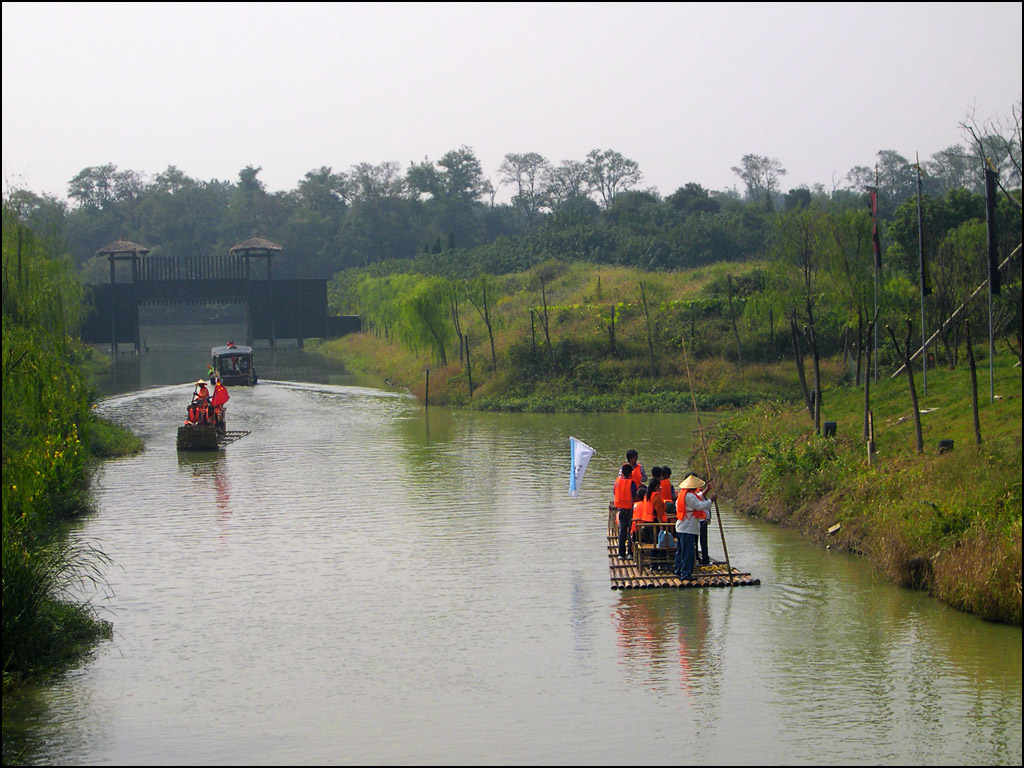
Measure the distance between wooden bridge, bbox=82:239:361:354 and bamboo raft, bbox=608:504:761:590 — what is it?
58.2 meters

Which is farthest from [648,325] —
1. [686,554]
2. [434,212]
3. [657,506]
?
[434,212]

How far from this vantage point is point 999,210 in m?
36.8

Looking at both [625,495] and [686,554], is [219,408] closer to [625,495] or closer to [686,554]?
[625,495]

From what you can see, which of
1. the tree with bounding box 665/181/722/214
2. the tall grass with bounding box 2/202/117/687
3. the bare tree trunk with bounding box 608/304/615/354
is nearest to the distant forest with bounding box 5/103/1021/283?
the tree with bounding box 665/181/722/214

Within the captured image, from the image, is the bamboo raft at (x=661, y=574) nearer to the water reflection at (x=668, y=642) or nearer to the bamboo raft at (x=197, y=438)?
the water reflection at (x=668, y=642)

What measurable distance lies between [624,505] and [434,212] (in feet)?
320

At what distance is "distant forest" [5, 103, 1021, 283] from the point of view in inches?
3130

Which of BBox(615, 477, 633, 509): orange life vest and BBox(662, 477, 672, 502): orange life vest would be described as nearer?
BBox(662, 477, 672, 502): orange life vest

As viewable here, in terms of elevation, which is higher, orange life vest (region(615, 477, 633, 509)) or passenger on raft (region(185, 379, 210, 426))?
passenger on raft (region(185, 379, 210, 426))

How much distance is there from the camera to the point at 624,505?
57.5ft

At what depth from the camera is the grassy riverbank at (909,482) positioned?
1491cm

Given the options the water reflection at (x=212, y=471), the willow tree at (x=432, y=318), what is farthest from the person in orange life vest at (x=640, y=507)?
the willow tree at (x=432, y=318)

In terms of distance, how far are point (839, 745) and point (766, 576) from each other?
6.23 metres

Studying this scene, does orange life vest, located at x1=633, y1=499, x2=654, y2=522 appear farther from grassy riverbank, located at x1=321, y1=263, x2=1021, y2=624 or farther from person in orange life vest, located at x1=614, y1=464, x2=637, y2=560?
grassy riverbank, located at x1=321, y1=263, x2=1021, y2=624
